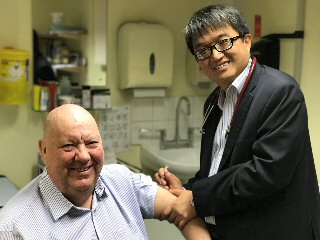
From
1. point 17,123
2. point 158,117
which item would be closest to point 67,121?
point 17,123

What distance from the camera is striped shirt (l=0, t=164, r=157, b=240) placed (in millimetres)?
1230

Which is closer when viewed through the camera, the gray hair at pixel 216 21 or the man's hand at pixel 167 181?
the gray hair at pixel 216 21

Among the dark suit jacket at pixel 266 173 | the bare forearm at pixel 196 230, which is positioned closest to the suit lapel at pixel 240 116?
the dark suit jacket at pixel 266 173

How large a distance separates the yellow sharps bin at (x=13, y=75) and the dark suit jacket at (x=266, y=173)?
4.95ft

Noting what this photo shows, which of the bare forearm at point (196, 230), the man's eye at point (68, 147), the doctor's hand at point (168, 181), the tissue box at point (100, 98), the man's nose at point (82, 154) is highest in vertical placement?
the tissue box at point (100, 98)

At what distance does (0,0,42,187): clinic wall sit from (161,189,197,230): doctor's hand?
4.57ft

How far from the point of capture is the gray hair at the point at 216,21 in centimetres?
143

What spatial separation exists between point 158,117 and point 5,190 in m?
1.24

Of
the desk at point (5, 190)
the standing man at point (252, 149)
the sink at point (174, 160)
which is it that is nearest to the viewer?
the standing man at point (252, 149)

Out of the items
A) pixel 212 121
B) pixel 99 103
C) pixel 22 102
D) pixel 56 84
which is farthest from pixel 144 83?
pixel 212 121

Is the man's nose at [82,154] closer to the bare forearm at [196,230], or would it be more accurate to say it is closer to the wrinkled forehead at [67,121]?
the wrinkled forehead at [67,121]

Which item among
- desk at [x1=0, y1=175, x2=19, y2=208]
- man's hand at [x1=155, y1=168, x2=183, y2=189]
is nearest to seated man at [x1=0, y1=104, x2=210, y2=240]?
man's hand at [x1=155, y1=168, x2=183, y2=189]

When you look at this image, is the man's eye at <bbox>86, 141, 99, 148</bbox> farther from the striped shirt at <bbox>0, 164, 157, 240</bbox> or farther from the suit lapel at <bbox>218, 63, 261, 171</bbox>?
the suit lapel at <bbox>218, 63, 261, 171</bbox>

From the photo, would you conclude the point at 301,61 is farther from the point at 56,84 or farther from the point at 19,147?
the point at 19,147
